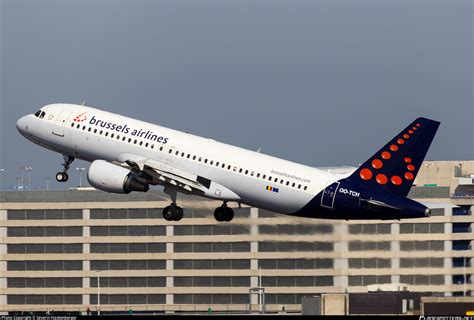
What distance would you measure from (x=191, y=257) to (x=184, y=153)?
42.6 meters

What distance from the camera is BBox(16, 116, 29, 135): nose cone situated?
118m

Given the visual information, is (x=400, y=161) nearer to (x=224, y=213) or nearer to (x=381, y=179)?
(x=381, y=179)

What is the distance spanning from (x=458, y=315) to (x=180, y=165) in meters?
35.4

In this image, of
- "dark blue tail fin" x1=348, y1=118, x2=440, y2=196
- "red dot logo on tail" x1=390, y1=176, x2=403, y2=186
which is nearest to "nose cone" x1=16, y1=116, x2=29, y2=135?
"dark blue tail fin" x1=348, y1=118, x2=440, y2=196

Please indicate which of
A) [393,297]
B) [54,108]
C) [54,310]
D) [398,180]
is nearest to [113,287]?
[54,310]

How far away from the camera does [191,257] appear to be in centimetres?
15238

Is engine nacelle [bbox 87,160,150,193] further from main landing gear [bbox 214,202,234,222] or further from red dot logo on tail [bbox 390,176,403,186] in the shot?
red dot logo on tail [bbox 390,176,403,186]

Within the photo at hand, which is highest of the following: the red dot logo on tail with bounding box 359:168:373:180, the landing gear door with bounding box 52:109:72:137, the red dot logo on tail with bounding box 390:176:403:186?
the landing gear door with bounding box 52:109:72:137

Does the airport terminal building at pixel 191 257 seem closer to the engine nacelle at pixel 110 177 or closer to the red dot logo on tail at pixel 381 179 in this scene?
the engine nacelle at pixel 110 177

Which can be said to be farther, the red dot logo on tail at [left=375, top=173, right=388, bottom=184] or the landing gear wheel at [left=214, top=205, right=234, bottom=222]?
the landing gear wheel at [left=214, top=205, right=234, bottom=222]

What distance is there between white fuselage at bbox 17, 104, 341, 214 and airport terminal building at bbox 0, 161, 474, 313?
1928cm

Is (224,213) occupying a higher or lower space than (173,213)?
higher

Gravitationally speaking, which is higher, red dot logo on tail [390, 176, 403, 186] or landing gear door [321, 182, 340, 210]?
red dot logo on tail [390, 176, 403, 186]

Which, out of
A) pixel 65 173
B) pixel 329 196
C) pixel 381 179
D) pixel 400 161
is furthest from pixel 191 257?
pixel 400 161
